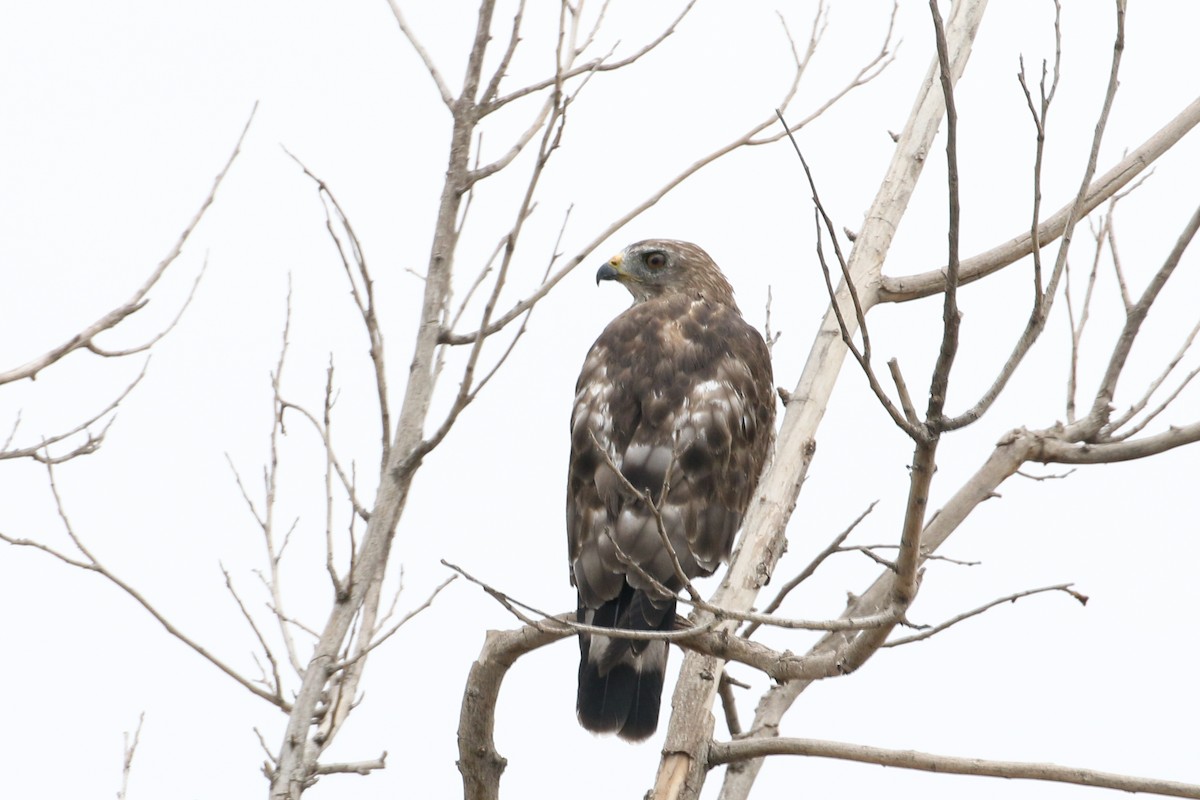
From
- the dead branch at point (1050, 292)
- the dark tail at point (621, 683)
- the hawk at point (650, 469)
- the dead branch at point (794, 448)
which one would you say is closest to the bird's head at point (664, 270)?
the hawk at point (650, 469)

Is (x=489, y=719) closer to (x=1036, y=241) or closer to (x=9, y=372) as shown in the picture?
(x=9, y=372)

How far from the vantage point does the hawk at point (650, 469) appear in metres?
4.77

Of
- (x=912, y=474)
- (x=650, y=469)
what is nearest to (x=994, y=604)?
(x=912, y=474)

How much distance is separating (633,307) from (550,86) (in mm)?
1578

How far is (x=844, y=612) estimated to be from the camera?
5.64 metres

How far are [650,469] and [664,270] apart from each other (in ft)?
5.09

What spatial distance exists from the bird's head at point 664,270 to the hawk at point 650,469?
397 millimetres

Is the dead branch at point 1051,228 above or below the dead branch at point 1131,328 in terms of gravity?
above

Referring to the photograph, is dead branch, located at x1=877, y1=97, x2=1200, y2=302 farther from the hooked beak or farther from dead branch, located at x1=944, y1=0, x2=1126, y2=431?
dead branch, located at x1=944, y1=0, x2=1126, y2=431

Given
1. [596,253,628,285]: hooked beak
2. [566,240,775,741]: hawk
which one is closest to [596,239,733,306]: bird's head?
[596,253,628,285]: hooked beak

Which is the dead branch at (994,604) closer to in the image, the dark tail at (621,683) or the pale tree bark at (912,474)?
the pale tree bark at (912,474)

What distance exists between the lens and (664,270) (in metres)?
6.32

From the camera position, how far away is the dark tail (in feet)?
15.6

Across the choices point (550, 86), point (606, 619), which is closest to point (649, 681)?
point (606, 619)
